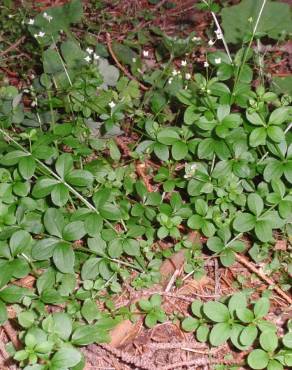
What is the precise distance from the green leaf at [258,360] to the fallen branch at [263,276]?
0.43 metres

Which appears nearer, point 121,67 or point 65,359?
point 65,359

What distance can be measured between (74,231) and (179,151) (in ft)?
2.04

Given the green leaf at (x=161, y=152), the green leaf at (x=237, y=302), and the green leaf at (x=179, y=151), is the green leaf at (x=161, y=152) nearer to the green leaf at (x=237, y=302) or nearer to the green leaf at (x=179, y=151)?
the green leaf at (x=179, y=151)

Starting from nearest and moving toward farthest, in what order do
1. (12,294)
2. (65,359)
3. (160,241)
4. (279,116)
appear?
(65,359) < (12,294) < (279,116) < (160,241)

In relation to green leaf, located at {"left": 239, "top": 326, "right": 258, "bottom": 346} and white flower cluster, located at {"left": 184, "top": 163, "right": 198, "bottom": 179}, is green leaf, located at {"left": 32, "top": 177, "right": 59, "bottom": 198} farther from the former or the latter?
green leaf, located at {"left": 239, "top": 326, "right": 258, "bottom": 346}

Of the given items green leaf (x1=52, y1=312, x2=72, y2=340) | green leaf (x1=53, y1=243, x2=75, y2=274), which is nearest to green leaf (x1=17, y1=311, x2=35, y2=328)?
green leaf (x1=52, y1=312, x2=72, y2=340)

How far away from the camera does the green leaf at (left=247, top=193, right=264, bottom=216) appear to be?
2.08 m

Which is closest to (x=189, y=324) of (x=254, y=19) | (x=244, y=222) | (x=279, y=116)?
(x=244, y=222)

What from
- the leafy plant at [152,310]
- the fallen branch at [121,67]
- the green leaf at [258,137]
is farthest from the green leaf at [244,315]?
the fallen branch at [121,67]

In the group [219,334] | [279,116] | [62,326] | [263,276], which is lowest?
[263,276]

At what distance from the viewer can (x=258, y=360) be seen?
1.75m

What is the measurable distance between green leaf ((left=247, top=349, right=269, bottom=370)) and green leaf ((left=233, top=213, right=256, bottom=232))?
52cm

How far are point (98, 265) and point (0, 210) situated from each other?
51 cm

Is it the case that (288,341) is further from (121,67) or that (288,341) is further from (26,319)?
(121,67)
